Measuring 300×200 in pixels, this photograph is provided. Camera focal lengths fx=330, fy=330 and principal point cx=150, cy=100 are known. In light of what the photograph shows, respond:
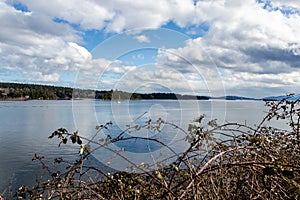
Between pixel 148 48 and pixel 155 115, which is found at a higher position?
pixel 148 48

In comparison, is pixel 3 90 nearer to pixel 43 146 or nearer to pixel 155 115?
pixel 43 146

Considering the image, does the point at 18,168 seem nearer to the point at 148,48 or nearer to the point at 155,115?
the point at 155,115

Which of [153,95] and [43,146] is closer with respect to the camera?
[153,95]

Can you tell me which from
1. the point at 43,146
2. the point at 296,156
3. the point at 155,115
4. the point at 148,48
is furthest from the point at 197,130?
the point at 43,146

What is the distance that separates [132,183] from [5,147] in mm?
15669

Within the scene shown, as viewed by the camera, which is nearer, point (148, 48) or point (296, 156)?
point (296, 156)

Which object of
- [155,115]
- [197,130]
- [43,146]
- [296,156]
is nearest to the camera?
[197,130]

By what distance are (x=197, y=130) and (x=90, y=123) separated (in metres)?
9.72

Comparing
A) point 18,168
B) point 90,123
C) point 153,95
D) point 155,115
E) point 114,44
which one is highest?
point 114,44

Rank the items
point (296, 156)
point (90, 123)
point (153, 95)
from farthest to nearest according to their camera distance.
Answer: point (90, 123)
point (153, 95)
point (296, 156)

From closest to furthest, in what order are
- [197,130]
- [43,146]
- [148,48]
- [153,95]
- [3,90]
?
1. [197,130]
2. [148,48]
3. [153,95]
4. [43,146]
5. [3,90]

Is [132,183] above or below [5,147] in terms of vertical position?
above

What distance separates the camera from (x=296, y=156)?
2311 millimetres

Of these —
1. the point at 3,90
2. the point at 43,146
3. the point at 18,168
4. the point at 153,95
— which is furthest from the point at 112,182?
the point at 3,90
